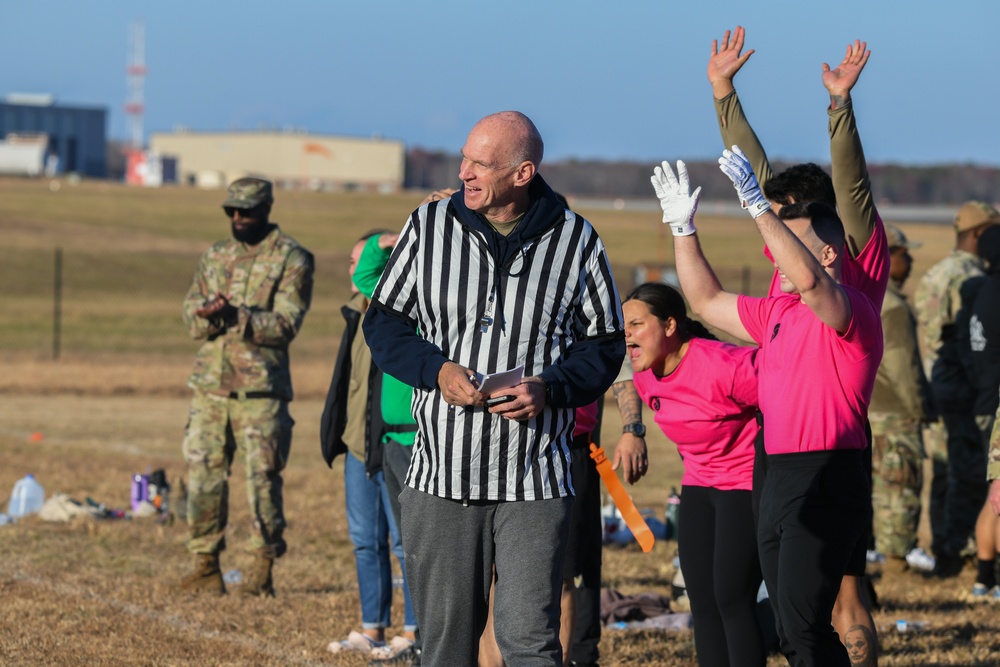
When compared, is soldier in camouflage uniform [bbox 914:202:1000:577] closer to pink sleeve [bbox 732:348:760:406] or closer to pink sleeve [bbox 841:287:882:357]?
pink sleeve [bbox 732:348:760:406]

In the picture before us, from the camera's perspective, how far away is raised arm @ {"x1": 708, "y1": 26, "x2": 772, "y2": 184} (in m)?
5.59

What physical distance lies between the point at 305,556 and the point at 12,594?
7.33 ft

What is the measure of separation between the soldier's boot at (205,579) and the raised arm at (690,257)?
4.00 metres

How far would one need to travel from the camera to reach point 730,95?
18.3ft

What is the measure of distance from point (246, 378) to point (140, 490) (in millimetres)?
3507

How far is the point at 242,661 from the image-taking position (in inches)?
265

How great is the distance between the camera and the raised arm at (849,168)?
5094mm

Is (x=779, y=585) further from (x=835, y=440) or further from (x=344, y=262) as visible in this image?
(x=344, y=262)

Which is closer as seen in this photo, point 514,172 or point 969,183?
point 514,172

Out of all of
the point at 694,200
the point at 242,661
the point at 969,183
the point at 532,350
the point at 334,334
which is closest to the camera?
the point at 532,350

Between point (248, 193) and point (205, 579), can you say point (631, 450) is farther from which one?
point (205, 579)

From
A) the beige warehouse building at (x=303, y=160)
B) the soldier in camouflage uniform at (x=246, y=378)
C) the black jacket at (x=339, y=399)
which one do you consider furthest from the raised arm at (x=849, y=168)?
the beige warehouse building at (x=303, y=160)

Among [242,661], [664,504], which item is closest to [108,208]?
[664,504]

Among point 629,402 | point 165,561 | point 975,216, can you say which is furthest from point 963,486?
point 165,561
